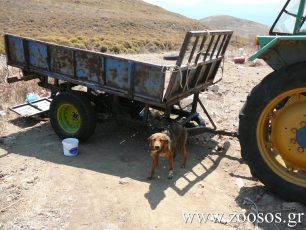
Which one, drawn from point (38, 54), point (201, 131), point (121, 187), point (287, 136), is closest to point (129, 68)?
point (201, 131)

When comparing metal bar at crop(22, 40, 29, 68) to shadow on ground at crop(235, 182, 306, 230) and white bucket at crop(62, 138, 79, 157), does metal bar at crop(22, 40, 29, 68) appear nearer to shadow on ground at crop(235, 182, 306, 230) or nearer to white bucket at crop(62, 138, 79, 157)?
white bucket at crop(62, 138, 79, 157)

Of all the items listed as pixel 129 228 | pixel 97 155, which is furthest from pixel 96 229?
pixel 97 155

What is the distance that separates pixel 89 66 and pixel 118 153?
131cm

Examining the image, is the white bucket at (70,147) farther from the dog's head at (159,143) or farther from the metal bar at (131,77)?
the dog's head at (159,143)

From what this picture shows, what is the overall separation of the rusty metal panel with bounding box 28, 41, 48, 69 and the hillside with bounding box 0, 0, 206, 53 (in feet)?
49.5

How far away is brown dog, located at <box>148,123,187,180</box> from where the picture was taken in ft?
15.2

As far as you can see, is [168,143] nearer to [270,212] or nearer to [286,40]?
[270,212]

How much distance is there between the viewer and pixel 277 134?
13.7 feet

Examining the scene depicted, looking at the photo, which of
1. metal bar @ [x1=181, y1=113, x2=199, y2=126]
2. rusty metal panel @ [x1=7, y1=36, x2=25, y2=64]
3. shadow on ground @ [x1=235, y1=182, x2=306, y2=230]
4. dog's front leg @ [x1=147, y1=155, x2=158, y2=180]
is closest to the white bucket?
dog's front leg @ [x1=147, y1=155, x2=158, y2=180]

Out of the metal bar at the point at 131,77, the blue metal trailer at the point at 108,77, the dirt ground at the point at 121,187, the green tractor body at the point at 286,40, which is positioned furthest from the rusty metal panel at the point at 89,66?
the green tractor body at the point at 286,40

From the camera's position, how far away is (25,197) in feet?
14.4

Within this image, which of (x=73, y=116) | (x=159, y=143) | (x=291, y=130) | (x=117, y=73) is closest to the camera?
(x=291, y=130)

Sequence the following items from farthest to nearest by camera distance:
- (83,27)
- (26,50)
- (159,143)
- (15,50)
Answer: (83,27), (15,50), (26,50), (159,143)

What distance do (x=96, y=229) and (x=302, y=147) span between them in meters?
2.25
